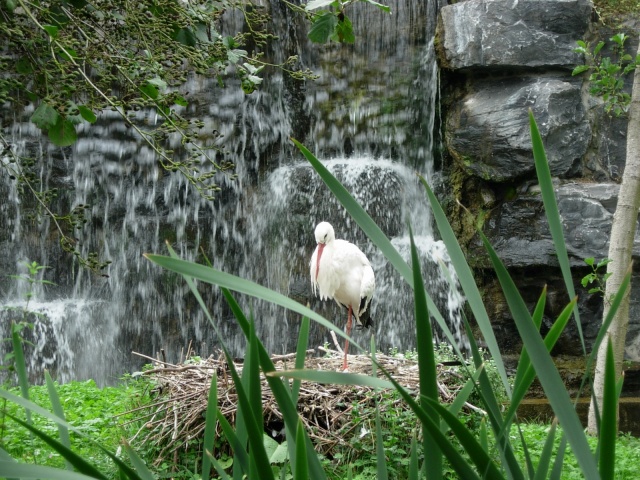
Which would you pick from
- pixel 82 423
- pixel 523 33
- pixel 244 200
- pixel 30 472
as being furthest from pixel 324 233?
pixel 30 472

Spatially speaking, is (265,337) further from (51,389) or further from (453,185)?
(51,389)

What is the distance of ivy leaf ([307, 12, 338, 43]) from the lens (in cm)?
281

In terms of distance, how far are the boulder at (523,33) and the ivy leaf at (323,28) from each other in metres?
6.57

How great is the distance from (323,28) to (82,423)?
3.19m

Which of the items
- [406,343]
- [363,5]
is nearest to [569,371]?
[406,343]

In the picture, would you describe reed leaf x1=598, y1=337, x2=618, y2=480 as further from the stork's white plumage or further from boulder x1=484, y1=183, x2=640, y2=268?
boulder x1=484, y1=183, x2=640, y2=268

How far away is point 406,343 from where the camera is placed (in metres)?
9.87

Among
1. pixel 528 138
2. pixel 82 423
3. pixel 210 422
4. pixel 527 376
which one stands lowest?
pixel 82 423

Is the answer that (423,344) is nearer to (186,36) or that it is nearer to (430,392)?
(430,392)

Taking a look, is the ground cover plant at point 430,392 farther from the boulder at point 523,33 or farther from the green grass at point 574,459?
the boulder at point 523,33

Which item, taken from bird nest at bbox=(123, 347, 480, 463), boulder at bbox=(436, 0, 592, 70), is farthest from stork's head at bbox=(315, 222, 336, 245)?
boulder at bbox=(436, 0, 592, 70)

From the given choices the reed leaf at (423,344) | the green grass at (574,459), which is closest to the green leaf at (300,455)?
the reed leaf at (423,344)

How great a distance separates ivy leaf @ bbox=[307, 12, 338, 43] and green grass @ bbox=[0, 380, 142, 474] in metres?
2.07

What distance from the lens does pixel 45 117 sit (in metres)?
2.76
